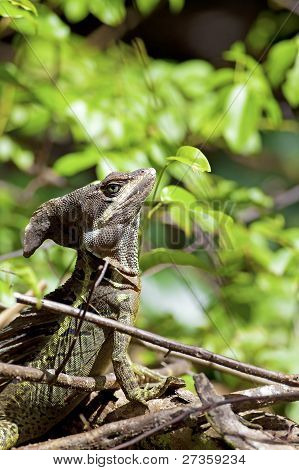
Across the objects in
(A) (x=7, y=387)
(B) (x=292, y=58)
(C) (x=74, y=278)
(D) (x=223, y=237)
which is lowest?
(D) (x=223, y=237)

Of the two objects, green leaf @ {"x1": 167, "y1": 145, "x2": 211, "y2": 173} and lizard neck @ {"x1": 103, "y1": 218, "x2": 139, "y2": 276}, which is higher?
green leaf @ {"x1": 167, "y1": 145, "x2": 211, "y2": 173}

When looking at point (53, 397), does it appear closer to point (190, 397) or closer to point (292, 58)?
point (190, 397)

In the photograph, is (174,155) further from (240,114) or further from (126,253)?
(240,114)

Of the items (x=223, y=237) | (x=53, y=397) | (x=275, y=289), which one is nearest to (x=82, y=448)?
(x=53, y=397)

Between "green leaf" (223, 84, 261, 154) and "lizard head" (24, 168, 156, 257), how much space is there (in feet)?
5.18

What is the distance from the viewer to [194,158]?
315 cm

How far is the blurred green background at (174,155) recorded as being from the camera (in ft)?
15.7

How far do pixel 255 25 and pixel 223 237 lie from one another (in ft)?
13.3

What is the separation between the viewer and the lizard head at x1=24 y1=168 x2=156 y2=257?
345 centimetres

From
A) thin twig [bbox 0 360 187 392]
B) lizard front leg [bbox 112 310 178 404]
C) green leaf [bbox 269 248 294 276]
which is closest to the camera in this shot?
thin twig [bbox 0 360 187 392]

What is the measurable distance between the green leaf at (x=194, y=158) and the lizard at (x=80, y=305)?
0.47 metres

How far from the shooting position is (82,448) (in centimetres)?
286

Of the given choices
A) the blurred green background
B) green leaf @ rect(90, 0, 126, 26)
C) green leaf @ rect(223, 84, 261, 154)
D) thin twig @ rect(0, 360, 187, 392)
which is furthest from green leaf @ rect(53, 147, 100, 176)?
thin twig @ rect(0, 360, 187, 392)

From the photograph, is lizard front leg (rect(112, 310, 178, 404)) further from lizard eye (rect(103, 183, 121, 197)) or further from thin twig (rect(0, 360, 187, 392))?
lizard eye (rect(103, 183, 121, 197))
